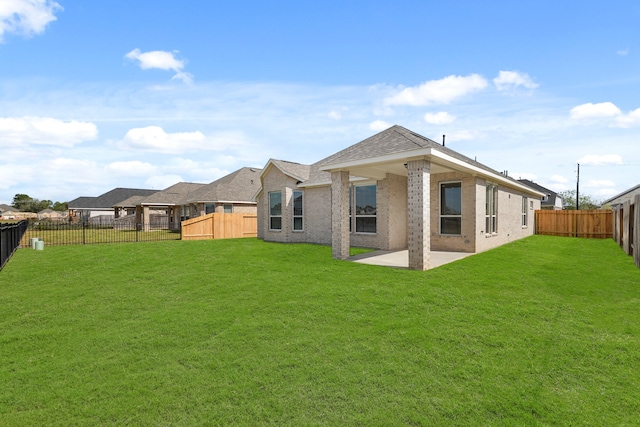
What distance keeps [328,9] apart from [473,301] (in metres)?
10.7

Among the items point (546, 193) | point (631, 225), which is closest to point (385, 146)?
point (631, 225)

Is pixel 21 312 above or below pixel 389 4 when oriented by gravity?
below

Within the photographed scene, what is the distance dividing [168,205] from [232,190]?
9518 millimetres

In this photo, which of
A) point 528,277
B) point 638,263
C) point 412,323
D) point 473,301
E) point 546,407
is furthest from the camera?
point 638,263

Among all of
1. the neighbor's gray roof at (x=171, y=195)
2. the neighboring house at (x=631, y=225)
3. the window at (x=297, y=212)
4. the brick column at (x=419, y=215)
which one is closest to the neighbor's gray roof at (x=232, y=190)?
the neighbor's gray roof at (x=171, y=195)

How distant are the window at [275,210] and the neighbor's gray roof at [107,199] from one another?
153 feet

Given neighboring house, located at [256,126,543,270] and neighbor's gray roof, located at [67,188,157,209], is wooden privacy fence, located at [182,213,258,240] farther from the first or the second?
neighbor's gray roof, located at [67,188,157,209]

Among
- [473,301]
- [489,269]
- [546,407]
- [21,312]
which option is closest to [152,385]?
[546,407]

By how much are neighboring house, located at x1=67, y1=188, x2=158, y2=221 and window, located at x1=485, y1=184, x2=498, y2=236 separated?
55.8 m

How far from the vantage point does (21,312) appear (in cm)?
714

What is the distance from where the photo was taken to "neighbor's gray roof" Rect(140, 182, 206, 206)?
35294 mm

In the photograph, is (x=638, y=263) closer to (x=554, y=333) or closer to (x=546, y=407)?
(x=554, y=333)

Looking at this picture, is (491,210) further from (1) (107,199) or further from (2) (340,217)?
(1) (107,199)

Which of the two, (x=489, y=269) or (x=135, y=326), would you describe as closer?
(x=135, y=326)
